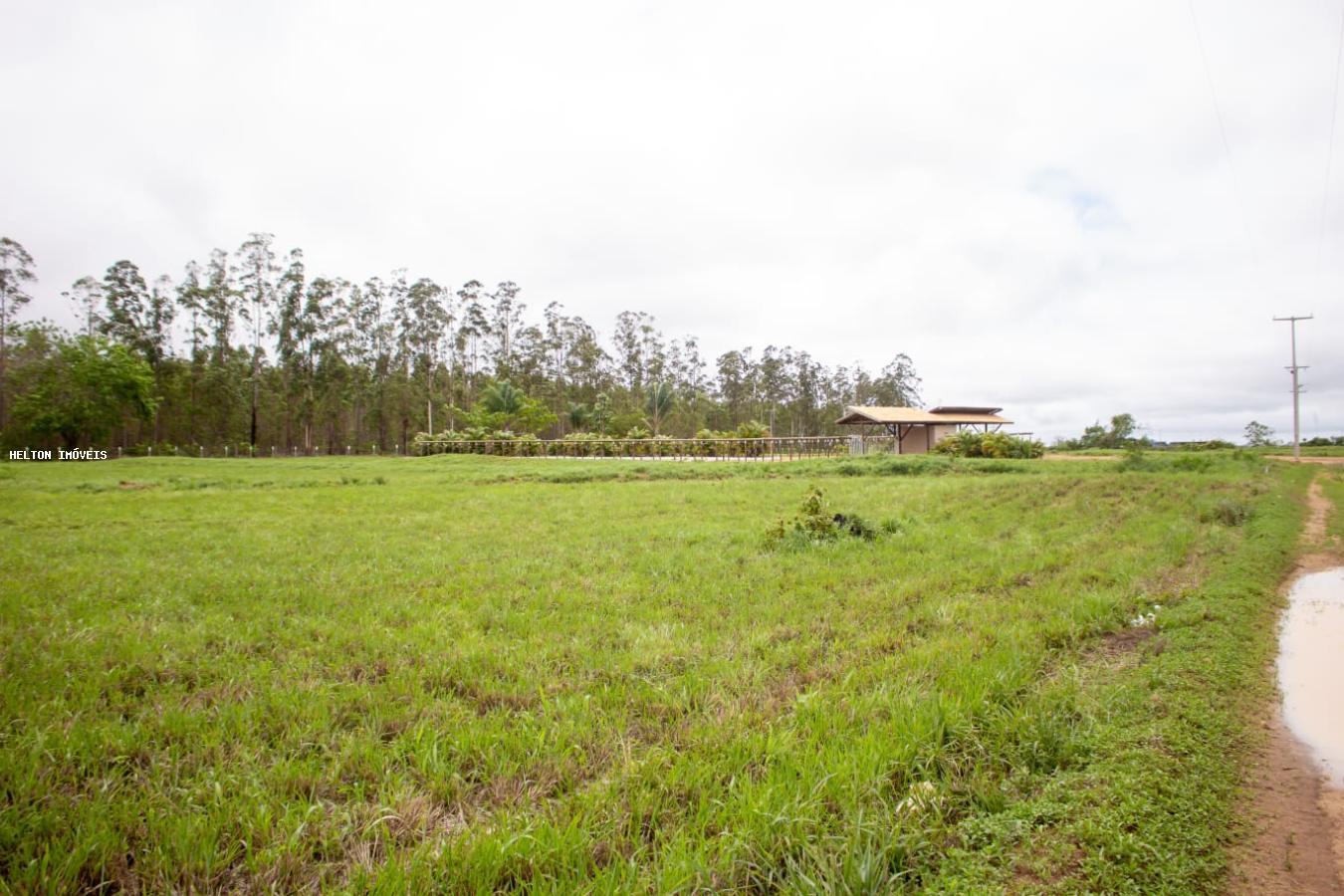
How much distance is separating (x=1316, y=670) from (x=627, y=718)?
4.95m

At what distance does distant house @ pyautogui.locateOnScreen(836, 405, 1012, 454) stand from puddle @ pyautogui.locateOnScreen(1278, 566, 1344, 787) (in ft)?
115

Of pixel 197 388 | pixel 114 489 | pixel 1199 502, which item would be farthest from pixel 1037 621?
pixel 197 388

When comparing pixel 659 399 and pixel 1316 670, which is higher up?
pixel 659 399

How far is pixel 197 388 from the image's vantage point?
1986 inches

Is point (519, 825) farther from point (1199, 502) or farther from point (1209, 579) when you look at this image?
point (1199, 502)

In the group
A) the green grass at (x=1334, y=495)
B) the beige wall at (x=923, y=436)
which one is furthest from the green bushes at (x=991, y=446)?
the green grass at (x=1334, y=495)

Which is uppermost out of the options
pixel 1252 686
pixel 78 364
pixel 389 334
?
pixel 389 334

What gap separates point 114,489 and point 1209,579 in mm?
24005

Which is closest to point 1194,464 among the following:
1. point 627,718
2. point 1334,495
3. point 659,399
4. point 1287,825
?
point 1334,495

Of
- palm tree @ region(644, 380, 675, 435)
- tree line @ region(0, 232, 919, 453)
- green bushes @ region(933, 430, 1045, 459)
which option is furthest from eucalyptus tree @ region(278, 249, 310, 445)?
green bushes @ region(933, 430, 1045, 459)

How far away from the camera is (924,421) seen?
1583 inches

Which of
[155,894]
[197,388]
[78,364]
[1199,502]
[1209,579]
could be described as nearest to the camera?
[155,894]

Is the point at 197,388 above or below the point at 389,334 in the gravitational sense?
below

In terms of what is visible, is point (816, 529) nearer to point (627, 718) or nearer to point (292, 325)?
point (627, 718)
